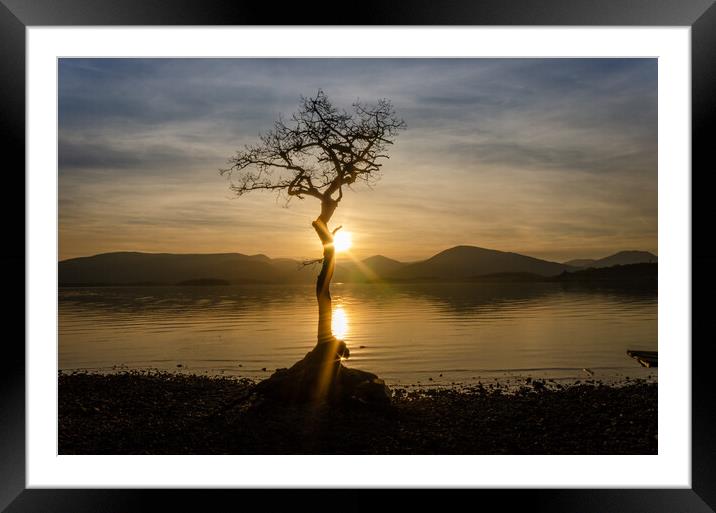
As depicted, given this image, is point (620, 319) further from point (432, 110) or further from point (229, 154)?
point (229, 154)

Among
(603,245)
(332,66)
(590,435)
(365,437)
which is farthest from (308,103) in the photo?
(603,245)

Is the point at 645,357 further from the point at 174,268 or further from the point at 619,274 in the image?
the point at 174,268

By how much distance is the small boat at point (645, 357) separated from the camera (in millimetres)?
7364

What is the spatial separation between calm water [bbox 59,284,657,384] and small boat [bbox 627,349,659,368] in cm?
12

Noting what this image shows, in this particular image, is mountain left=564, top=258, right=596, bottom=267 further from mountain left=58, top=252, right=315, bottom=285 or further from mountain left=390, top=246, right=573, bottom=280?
mountain left=58, top=252, right=315, bottom=285

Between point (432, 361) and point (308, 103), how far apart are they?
443cm

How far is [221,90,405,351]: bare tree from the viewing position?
5152 millimetres

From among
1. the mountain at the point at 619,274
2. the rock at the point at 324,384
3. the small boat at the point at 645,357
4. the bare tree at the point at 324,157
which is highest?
the bare tree at the point at 324,157

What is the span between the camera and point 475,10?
9.63 ft

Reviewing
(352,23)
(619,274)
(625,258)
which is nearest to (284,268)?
(625,258)

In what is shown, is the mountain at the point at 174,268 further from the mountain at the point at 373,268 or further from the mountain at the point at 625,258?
the mountain at the point at 625,258

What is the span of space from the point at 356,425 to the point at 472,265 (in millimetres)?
6135

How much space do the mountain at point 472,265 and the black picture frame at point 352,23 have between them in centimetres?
632

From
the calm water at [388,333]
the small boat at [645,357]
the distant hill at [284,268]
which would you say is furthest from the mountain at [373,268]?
the small boat at [645,357]
